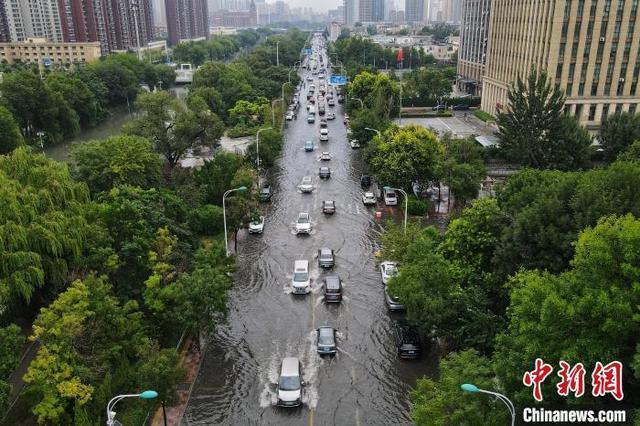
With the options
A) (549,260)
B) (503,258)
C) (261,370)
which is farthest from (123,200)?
(549,260)

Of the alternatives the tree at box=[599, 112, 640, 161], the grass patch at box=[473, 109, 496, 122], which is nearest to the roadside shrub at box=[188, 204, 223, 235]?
the tree at box=[599, 112, 640, 161]

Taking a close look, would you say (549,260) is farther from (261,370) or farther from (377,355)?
(261,370)

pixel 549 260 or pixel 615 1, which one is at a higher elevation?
pixel 615 1

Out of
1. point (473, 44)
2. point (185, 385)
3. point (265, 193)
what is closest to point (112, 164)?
point (265, 193)

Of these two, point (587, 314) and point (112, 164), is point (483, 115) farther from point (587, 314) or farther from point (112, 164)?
point (587, 314)

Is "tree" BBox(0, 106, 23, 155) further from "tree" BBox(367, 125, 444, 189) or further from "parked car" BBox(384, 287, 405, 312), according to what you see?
"parked car" BBox(384, 287, 405, 312)

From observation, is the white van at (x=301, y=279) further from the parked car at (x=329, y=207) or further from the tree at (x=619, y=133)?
the tree at (x=619, y=133)

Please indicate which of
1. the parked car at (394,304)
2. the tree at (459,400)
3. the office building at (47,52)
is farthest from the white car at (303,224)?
the office building at (47,52)
